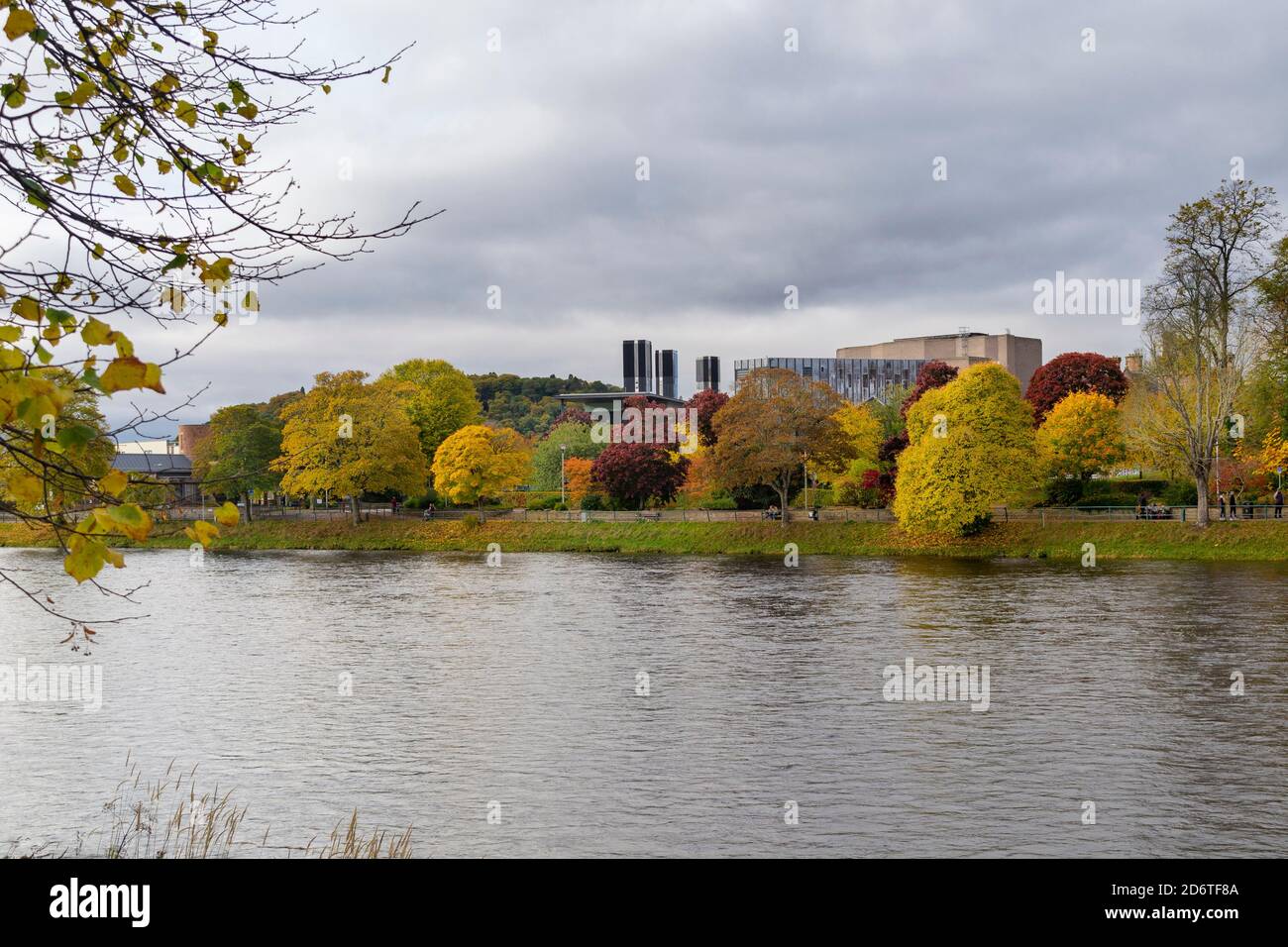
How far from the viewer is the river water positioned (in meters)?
15.9

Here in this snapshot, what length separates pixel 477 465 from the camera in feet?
256

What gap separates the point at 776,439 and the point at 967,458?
1234cm

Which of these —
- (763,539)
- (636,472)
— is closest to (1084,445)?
(763,539)

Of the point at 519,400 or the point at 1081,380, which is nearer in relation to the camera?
the point at 1081,380

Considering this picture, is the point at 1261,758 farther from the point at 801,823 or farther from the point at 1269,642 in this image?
the point at 1269,642

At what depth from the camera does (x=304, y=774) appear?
18922mm

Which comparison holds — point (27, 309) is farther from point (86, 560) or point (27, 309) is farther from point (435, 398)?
point (435, 398)

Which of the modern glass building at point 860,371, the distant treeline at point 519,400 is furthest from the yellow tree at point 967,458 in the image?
the modern glass building at point 860,371

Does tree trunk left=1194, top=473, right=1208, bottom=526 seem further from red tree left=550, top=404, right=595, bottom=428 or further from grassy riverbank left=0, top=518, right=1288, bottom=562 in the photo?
red tree left=550, top=404, right=595, bottom=428

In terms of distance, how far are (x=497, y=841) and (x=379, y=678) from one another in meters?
13.1

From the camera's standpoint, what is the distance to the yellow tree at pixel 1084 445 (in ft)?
242

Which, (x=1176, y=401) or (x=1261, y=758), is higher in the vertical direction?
(x=1176, y=401)
